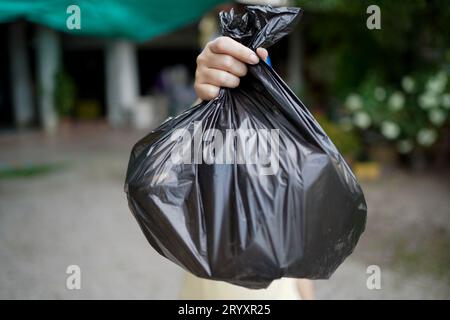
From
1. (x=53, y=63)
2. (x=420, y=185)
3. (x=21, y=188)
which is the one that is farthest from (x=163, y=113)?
(x=420, y=185)

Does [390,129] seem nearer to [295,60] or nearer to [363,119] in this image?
[363,119]

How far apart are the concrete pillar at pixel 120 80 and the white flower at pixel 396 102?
6.62 m

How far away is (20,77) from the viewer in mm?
11484

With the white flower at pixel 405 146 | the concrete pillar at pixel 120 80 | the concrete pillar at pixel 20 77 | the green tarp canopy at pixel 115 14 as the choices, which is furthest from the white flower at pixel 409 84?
the concrete pillar at pixel 20 77

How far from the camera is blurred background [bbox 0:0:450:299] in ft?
11.0

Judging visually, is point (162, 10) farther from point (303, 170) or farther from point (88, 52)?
point (88, 52)

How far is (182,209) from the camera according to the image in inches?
44.9

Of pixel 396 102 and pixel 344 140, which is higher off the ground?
pixel 396 102

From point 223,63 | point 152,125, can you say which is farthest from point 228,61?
point 152,125

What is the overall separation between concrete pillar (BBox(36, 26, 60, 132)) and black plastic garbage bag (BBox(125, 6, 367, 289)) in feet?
33.5

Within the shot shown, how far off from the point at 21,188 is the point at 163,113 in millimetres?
6547

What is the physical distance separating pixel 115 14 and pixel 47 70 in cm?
879

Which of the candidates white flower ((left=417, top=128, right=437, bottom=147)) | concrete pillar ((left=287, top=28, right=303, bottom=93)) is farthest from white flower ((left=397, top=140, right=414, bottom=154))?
concrete pillar ((left=287, top=28, right=303, bottom=93))
